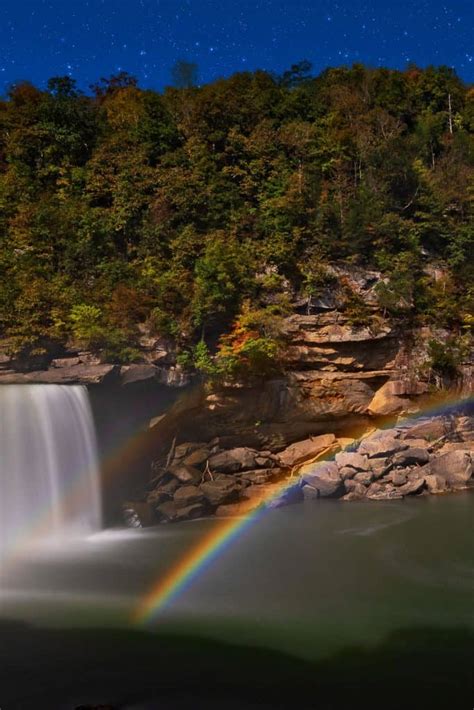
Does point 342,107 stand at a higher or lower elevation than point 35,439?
higher

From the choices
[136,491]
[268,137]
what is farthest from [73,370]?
[268,137]

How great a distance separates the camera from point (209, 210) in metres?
20.5

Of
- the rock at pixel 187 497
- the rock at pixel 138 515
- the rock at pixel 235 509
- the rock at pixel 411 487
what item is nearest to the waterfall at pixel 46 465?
the rock at pixel 138 515

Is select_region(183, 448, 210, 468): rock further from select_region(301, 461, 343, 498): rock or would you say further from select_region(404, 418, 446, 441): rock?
select_region(404, 418, 446, 441): rock

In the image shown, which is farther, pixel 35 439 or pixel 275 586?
pixel 35 439

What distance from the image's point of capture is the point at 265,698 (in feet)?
21.6

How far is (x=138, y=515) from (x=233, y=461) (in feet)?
11.0

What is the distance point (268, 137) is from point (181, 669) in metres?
20.0

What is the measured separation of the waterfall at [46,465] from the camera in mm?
13203

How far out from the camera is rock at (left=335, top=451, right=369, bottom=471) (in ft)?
55.0

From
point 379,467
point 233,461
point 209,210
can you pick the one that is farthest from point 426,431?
point 209,210

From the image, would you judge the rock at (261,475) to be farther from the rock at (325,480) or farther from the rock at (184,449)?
the rock at (184,449)

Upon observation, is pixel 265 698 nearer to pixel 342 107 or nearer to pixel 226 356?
pixel 226 356

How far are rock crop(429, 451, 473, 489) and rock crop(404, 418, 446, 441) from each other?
33.0 inches
